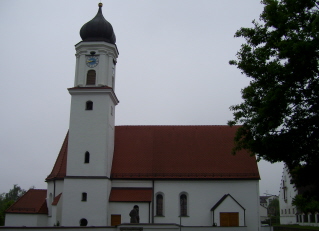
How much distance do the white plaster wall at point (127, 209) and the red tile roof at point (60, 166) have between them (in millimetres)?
5026

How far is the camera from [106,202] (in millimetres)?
30359

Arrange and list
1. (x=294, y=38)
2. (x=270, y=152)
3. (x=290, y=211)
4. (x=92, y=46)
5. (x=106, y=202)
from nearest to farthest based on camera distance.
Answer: (x=294, y=38) → (x=270, y=152) → (x=106, y=202) → (x=92, y=46) → (x=290, y=211)

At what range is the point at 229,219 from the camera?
102 feet

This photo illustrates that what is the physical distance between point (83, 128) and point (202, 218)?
1186cm

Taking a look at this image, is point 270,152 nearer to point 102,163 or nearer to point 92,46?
point 102,163

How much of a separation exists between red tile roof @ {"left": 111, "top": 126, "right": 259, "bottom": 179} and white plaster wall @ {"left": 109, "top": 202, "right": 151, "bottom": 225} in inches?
91.2

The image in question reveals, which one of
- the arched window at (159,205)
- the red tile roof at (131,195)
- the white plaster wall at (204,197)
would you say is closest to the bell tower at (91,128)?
the red tile roof at (131,195)

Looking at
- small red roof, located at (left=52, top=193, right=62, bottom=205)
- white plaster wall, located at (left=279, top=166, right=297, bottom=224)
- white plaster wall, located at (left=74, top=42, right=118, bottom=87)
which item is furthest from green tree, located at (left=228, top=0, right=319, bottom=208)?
white plaster wall, located at (left=279, top=166, right=297, bottom=224)

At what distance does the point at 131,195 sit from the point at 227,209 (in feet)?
25.0

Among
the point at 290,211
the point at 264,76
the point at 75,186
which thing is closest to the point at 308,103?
the point at 264,76

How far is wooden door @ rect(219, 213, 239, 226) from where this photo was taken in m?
30.9

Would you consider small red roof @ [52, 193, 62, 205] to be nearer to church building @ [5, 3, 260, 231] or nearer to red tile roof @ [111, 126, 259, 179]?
church building @ [5, 3, 260, 231]

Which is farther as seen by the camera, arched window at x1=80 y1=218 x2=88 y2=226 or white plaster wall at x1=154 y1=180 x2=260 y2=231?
white plaster wall at x1=154 y1=180 x2=260 y2=231

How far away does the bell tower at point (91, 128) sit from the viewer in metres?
30.1
